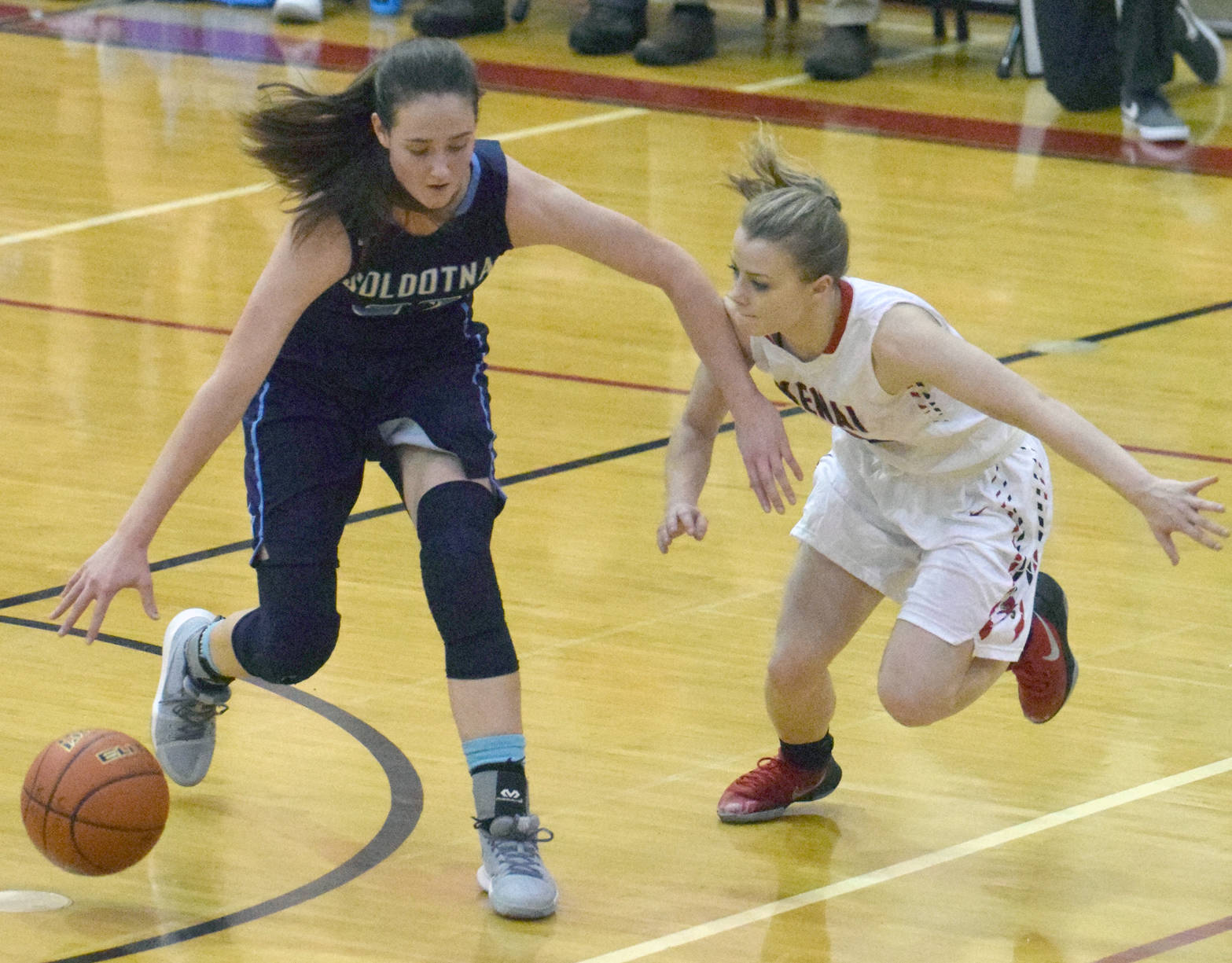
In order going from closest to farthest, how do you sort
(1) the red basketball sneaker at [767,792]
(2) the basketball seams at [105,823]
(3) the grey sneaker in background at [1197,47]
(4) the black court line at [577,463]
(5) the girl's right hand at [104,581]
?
(5) the girl's right hand at [104,581], (2) the basketball seams at [105,823], (1) the red basketball sneaker at [767,792], (4) the black court line at [577,463], (3) the grey sneaker in background at [1197,47]

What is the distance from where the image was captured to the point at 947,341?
3246mm

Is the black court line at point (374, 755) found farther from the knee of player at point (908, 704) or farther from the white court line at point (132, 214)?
the white court line at point (132, 214)

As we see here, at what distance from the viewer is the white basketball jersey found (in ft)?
11.0

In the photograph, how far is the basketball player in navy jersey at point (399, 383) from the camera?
317 centimetres

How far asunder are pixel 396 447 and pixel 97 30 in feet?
25.6

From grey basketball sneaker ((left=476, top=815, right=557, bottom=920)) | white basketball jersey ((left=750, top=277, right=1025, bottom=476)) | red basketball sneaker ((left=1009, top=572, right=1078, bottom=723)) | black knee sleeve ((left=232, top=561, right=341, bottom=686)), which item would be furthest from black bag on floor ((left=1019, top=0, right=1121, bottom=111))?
grey basketball sneaker ((left=476, top=815, right=557, bottom=920))

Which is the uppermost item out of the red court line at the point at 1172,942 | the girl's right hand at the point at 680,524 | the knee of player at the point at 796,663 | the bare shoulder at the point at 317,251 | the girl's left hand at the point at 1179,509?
the bare shoulder at the point at 317,251

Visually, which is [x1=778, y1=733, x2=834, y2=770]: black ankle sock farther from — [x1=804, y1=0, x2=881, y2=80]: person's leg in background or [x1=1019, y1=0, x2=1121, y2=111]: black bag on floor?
[x1=804, y1=0, x2=881, y2=80]: person's leg in background

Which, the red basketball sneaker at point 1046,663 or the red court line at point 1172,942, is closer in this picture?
the red court line at point 1172,942

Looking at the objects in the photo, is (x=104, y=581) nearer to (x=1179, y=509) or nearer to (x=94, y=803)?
(x=94, y=803)

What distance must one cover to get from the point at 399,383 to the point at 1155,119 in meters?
5.90

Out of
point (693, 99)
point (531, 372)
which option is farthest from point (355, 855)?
point (693, 99)

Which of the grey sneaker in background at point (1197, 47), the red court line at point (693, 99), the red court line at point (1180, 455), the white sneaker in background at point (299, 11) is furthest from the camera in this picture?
the white sneaker in background at point (299, 11)

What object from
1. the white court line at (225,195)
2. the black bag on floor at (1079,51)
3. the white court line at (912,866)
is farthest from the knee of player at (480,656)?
the black bag on floor at (1079,51)
